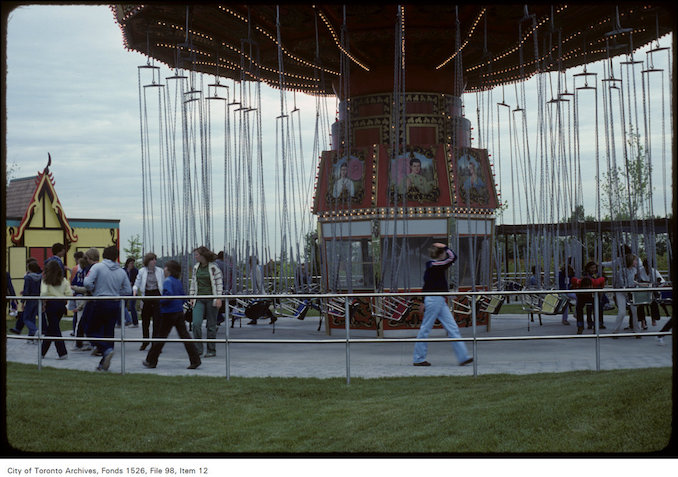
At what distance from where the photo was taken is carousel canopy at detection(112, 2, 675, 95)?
1385 cm

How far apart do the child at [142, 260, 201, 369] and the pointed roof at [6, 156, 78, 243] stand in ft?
60.5

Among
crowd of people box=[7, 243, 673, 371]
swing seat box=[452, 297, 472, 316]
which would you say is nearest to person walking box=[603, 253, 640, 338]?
crowd of people box=[7, 243, 673, 371]

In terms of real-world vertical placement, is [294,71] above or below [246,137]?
above

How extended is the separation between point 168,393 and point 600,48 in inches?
487

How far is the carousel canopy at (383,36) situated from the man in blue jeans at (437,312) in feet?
15.7

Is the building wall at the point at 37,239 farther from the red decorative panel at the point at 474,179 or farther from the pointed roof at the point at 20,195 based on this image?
the red decorative panel at the point at 474,179

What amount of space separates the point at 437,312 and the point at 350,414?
9.67 ft

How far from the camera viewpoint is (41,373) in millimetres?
10086

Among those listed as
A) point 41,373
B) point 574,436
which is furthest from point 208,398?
point 574,436

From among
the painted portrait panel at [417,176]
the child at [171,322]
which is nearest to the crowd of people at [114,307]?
the child at [171,322]

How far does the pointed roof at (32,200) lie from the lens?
89.9 ft

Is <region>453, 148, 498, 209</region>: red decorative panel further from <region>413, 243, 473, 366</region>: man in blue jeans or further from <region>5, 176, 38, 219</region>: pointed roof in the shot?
<region>5, 176, 38, 219</region>: pointed roof

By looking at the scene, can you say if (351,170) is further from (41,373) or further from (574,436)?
(574,436)

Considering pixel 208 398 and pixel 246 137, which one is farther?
pixel 246 137
